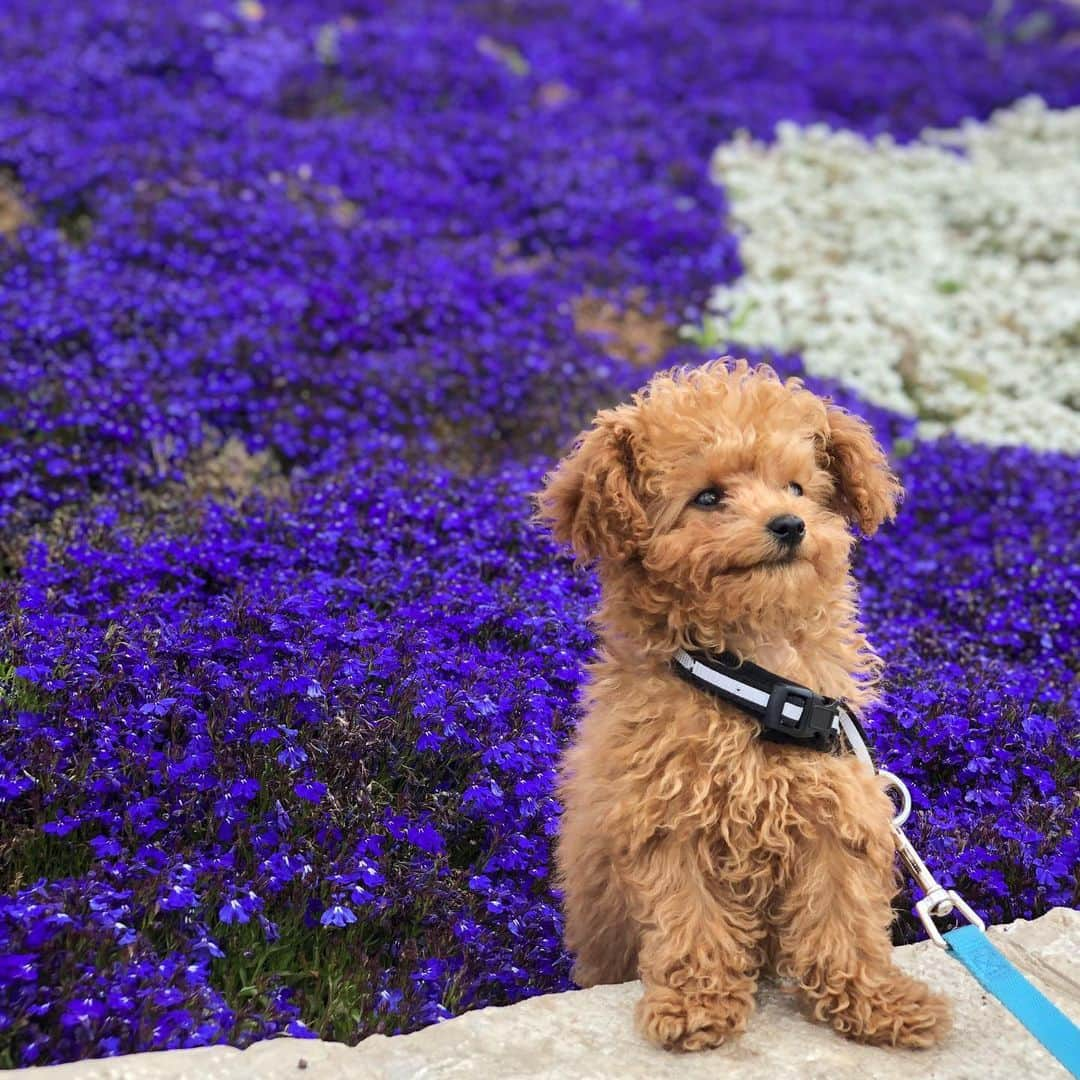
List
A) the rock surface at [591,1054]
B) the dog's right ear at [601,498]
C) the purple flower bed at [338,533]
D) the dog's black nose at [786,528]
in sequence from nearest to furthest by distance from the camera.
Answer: the rock surface at [591,1054]
the dog's black nose at [786,528]
the dog's right ear at [601,498]
the purple flower bed at [338,533]

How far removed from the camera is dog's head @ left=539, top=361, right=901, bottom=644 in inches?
121

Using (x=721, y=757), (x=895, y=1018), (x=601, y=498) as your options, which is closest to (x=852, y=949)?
(x=895, y=1018)

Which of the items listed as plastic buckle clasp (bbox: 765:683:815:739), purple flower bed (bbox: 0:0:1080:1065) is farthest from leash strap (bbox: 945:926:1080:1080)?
purple flower bed (bbox: 0:0:1080:1065)

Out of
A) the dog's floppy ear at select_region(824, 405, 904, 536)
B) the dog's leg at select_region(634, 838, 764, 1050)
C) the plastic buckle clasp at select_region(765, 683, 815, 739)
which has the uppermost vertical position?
the dog's floppy ear at select_region(824, 405, 904, 536)

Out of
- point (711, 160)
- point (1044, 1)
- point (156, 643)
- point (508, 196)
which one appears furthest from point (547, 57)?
point (156, 643)

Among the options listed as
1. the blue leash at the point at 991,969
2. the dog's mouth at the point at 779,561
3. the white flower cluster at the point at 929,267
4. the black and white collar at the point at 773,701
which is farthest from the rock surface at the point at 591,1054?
the white flower cluster at the point at 929,267

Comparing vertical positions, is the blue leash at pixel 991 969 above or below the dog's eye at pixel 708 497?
below

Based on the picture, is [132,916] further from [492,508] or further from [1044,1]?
[1044,1]

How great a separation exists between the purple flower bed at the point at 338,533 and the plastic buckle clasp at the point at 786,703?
1.11 metres

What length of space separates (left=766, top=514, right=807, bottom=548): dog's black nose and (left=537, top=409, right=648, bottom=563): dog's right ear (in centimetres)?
32

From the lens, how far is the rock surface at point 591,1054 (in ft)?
9.25

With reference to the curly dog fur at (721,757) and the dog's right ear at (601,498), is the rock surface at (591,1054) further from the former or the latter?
the dog's right ear at (601,498)

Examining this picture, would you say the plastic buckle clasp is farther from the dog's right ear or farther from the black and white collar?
the dog's right ear

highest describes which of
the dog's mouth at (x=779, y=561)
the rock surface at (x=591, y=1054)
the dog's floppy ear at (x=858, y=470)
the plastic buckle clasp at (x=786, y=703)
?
the dog's floppy ear at (x=858, y=470)
